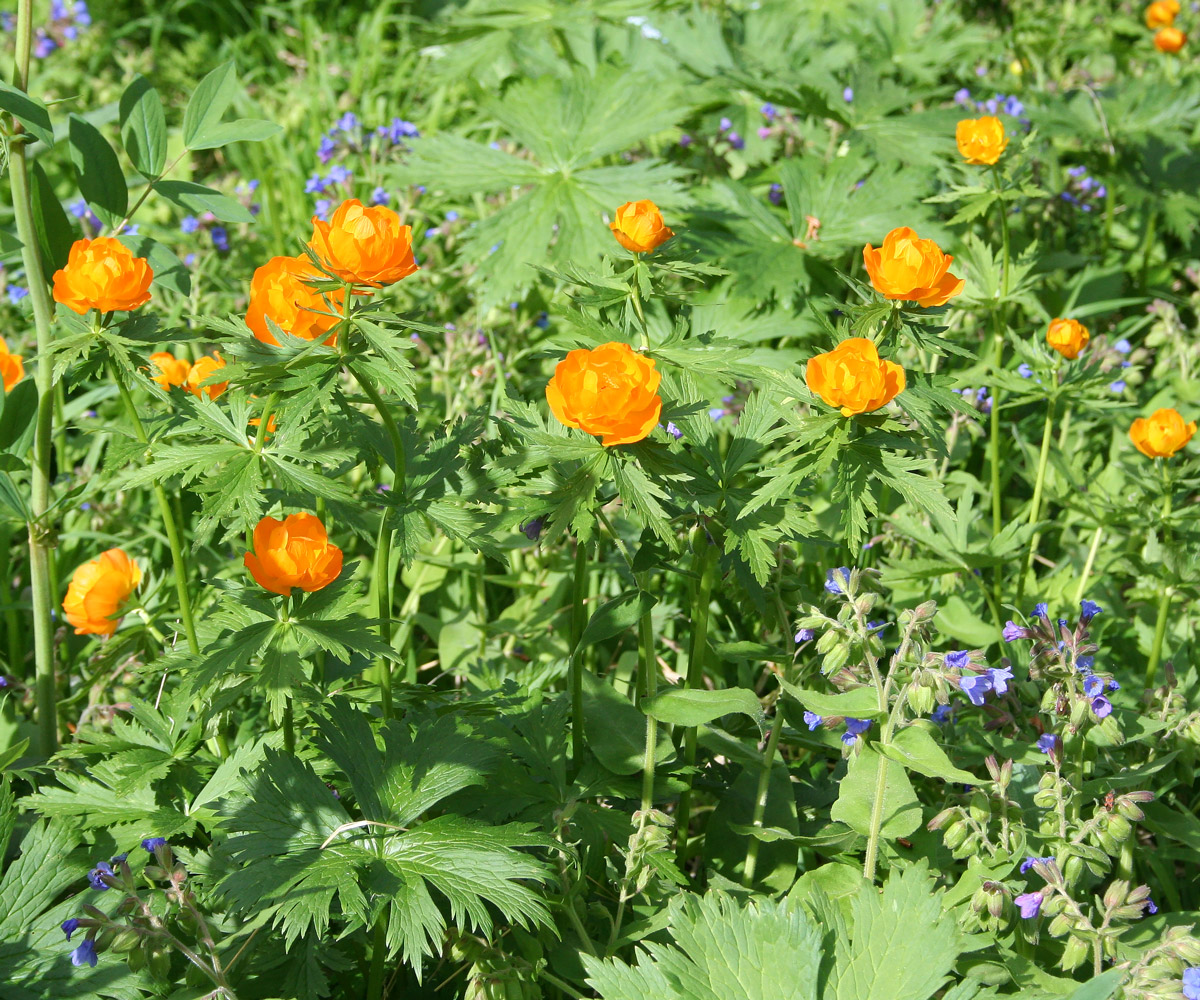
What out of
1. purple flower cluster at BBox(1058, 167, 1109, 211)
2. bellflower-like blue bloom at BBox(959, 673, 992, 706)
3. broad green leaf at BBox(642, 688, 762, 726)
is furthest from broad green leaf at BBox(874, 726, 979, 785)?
purple flower cluster at BBox(1058, 167, 1109, 211)

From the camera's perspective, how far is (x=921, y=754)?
4.64 feet

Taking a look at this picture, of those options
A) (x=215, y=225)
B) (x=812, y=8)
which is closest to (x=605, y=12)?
(x=812, y=8)

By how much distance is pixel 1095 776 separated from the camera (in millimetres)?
1860

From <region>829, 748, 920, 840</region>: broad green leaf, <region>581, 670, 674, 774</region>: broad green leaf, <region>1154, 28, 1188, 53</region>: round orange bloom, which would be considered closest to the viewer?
<region>829, 748, 920, 840</region>: broad green leaf

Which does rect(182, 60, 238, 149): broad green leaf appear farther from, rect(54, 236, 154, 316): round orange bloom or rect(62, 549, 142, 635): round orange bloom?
rect(62, 549, 142, 635): round orange bloom

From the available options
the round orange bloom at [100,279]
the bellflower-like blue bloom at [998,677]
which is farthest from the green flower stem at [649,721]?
the round orange bloom at [100,279]

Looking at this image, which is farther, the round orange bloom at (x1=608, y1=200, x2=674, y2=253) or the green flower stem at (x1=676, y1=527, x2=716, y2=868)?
the green flower stem at (x1=676, y1=527, x2=716, y2=868)

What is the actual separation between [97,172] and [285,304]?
557 millimetres

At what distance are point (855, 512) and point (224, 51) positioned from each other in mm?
4258

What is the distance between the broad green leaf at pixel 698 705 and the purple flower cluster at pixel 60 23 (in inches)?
167

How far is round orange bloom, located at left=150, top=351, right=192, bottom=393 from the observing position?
1745 millimetres

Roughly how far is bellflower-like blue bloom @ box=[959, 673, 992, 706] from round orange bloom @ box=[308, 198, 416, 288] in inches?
36.0

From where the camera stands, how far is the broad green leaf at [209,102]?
1.83m

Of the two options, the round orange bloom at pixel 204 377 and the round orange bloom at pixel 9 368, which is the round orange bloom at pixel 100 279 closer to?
the round orange bloom at pixel 204 377
